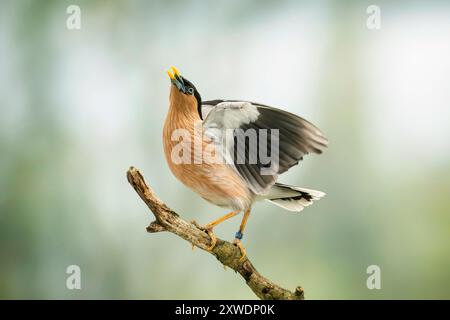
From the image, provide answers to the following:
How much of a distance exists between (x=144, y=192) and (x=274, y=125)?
636 millimetres

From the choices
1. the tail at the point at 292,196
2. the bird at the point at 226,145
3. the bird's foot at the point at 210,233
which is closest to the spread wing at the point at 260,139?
the bird at the point at 226,145

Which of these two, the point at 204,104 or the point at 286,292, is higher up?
the point at 204,104

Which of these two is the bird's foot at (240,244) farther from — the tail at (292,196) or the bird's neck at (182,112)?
the bird's neck at (182,112)

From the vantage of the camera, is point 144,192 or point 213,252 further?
point 213,252

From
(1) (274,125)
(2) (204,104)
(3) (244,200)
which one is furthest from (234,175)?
(2) (204,104)

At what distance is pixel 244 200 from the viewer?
2.58 metres

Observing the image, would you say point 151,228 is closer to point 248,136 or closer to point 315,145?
point 248,136

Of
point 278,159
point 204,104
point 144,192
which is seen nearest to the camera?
point 144,192

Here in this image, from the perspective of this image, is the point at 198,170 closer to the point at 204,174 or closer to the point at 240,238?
the point at 204,174

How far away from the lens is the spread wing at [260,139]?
8.13ft

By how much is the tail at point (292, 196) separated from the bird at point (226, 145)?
147 mm

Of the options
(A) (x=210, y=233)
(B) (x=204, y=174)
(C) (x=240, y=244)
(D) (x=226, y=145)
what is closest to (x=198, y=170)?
(B) (x=204, y=174)

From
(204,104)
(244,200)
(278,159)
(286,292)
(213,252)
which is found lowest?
(286,292)

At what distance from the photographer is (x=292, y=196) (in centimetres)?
277
